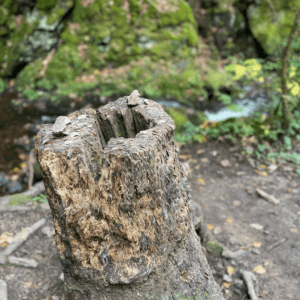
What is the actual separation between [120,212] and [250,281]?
1.87m

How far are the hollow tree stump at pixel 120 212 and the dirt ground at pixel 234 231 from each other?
946 millimetres

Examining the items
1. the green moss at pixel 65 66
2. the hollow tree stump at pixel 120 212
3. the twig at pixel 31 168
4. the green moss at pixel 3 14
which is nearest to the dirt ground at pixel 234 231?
the hollow tree stump at pixel 120 212

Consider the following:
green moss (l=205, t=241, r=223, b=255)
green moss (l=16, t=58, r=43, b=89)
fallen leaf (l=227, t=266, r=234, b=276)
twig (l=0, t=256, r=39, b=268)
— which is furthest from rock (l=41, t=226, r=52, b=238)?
green moss (l=16, t=58, r=43, b=89)

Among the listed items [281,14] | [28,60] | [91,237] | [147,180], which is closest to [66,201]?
[91,237]

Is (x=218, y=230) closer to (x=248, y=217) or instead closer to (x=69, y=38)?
(x=248, y=217)

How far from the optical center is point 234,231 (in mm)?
3771

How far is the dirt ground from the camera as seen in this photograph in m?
2.85

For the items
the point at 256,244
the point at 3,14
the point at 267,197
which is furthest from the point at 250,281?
the point at 3,14

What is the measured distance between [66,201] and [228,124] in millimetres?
4664

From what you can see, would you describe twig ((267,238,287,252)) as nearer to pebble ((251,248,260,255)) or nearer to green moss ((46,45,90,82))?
pebble ((251,248,260,255))

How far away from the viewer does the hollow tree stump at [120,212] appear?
5.73ft

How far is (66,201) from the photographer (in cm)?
175

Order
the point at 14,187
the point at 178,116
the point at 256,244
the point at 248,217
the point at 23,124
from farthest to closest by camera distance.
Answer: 1. the point at 23,124
2. the point at 178,116
3. the point at 14,187
4. the point at 248,217
5. the point at 256,244

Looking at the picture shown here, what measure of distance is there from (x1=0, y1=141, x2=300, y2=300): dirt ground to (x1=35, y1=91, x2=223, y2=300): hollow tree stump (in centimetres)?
95
